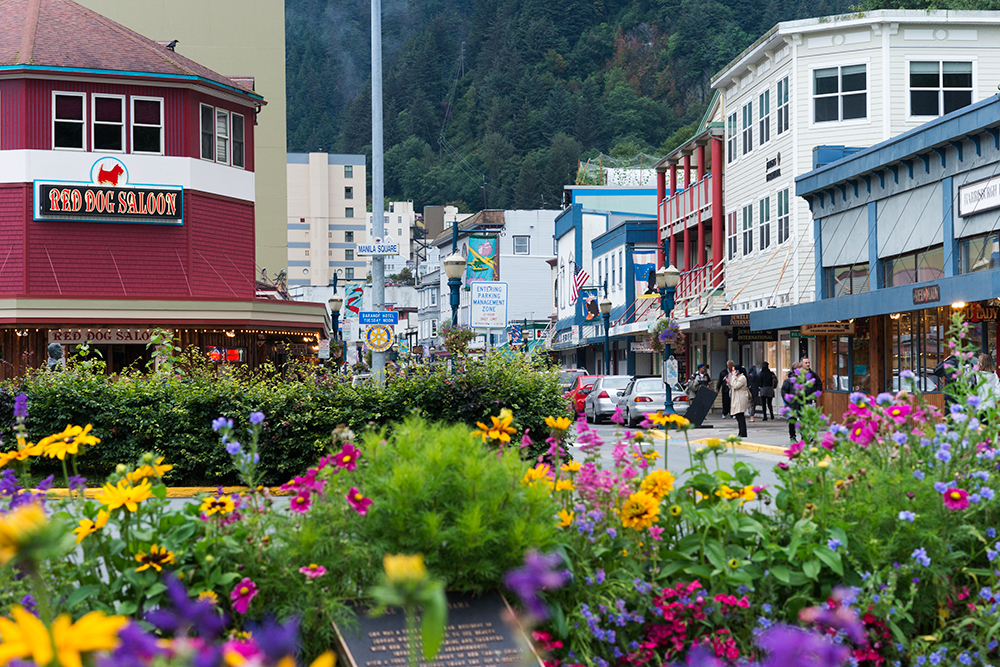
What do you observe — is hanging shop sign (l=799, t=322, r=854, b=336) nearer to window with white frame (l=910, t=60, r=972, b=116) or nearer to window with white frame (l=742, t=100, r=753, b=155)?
window with white frame (l=910, t=60, r=972, b=116)

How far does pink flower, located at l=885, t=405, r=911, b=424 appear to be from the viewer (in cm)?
600

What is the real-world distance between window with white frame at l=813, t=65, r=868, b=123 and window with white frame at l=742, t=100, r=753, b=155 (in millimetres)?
5131

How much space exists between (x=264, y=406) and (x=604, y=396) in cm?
2166

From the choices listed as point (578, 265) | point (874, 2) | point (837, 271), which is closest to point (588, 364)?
point (578, 265)

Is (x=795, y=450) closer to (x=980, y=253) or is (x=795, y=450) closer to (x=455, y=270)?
(x=455, y=270)

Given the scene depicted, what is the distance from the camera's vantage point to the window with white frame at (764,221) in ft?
124

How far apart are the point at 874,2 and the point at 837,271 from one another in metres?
28.8

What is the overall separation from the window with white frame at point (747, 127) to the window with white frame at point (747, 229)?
2.20 m

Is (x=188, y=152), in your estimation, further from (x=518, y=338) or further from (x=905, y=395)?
(x=905, y=395)

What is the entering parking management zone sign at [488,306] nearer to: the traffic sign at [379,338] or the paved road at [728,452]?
the paved road at [728,452]

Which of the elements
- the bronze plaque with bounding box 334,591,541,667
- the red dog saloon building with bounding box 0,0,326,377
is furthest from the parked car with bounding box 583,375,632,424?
the bronze plaque with bounding box 334,591,541,667

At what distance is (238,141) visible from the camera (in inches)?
1313

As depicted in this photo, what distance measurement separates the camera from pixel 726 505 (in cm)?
550

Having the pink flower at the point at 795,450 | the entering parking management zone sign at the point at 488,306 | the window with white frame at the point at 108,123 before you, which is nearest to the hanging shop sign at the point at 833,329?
the entering parking management zone sign at the point at 488,306
